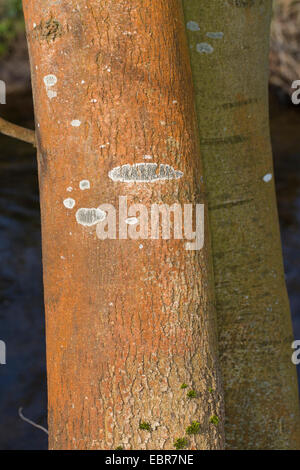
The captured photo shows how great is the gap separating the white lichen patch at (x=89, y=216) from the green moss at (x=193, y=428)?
354mm

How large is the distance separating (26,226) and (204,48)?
415 centimetres

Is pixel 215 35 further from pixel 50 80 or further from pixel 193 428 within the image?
pixel 193 428

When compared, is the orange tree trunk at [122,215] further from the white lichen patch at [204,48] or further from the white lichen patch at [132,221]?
the white lichen patch at [204,48]

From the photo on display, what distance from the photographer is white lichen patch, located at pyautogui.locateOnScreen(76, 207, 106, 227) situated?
84cm

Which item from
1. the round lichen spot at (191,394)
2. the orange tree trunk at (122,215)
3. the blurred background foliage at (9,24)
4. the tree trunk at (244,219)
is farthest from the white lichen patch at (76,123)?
the blurred background foliage at (9,24)

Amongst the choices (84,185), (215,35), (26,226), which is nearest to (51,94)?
(84,185)

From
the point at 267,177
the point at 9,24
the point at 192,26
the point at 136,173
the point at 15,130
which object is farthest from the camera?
the point at 9,24

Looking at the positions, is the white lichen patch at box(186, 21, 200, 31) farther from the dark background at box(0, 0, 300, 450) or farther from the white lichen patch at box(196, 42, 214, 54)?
the dark background at box(0, 0, 300, 450)

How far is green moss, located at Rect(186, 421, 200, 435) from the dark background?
2.71m

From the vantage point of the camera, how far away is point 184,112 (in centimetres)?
87

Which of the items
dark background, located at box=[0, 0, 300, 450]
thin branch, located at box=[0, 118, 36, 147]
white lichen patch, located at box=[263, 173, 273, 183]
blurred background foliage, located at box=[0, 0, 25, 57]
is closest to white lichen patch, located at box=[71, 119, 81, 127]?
thin branch, located at box=[0, 118, 36, 147]

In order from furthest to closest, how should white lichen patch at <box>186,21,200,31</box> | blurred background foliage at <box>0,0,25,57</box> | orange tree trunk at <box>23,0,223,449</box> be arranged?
blurred background foliage at <box>0,0,25,57</box>
white lichen patch at <box>186,21,200,31</box>
orange tree trunk at <box>23,0,223,449</box>

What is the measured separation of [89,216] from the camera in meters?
0.84

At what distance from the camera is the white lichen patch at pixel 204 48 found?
52.6 inches
